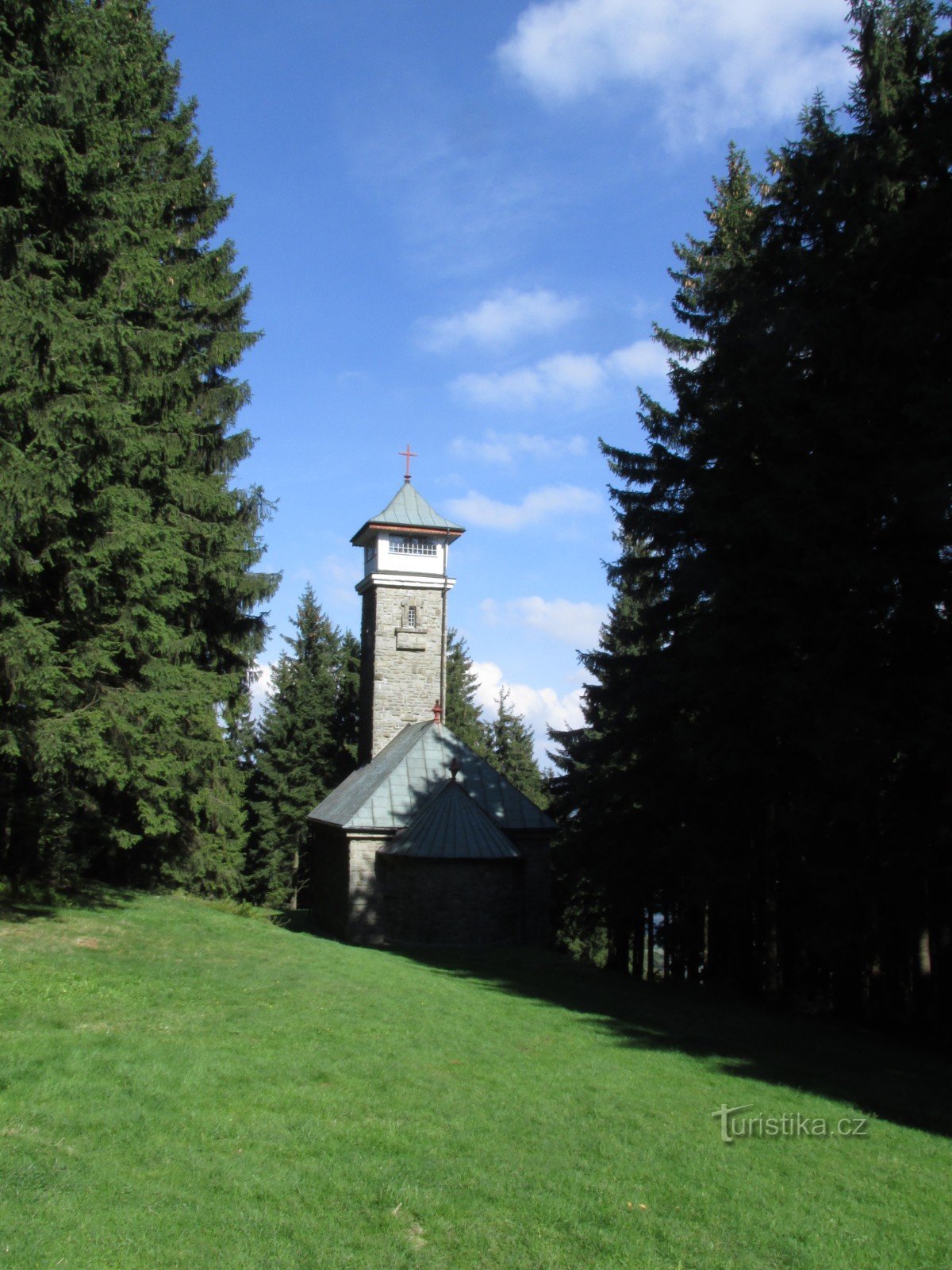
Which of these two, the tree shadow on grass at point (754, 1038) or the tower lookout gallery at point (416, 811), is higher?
the tower lookout gallery at point (416, 811)

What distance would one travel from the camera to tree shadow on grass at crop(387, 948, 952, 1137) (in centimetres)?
838

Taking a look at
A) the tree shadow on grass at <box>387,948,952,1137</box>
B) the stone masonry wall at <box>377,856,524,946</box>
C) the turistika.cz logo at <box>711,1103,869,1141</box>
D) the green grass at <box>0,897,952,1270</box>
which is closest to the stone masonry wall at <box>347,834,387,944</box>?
the stone masonry wall at <box>377,856,524,946</box>

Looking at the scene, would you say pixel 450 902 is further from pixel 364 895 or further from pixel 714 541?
pixel 714 541

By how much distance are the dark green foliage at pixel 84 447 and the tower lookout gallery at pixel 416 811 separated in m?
5.14

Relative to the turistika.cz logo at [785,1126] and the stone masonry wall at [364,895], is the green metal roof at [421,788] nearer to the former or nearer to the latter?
the stone masonry wall at [364,895]

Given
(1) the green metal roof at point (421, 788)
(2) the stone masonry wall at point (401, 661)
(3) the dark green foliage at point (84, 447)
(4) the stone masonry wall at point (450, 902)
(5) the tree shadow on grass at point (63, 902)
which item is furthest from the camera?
(2) the stone masonry wall at point (401, 661)

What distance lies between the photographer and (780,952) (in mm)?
15875

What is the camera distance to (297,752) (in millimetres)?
35531

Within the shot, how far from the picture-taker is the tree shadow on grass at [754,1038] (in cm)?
838

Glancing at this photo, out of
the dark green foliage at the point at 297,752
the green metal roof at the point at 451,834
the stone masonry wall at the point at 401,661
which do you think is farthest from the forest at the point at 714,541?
the dark green foliage at the point at 297,752

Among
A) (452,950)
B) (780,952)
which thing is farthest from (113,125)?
(780,952)

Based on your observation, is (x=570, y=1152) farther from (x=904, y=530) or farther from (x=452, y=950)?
(x=452, y=950)

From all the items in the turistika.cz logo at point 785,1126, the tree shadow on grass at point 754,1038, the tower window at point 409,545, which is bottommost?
the tree shadow on grass at point 754,1038

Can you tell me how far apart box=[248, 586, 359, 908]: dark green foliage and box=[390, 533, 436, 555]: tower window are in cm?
1150
